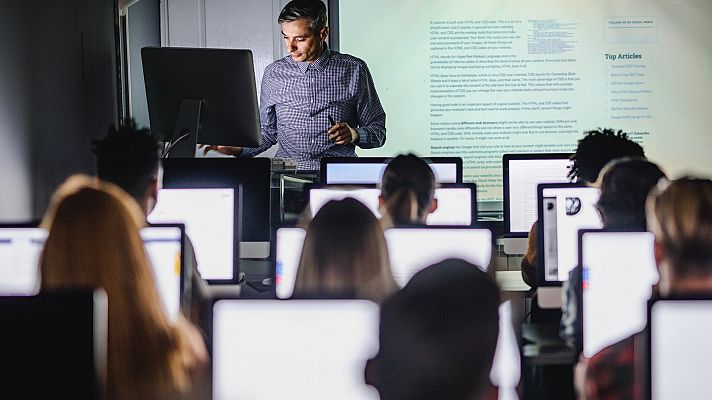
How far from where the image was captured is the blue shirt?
5.34 metres

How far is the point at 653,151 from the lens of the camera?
691cm

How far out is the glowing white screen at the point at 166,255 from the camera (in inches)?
109

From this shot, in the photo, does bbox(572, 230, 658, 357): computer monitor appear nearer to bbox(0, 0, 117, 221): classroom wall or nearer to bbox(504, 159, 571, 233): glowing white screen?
bbox(504, 159, 571, 233): glowing white screen

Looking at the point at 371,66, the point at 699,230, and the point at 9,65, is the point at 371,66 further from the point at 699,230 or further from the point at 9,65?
the point at 699,230

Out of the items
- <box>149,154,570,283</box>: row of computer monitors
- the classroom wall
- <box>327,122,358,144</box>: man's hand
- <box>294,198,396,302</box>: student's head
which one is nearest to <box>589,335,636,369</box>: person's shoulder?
<box>294,198,396,302</box>: student's head

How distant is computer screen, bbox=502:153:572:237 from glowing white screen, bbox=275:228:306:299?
4.98 feet

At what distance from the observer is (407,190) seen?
3.36 metres

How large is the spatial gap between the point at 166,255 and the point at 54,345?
1585 millimetres

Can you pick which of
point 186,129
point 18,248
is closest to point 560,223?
point 186,129

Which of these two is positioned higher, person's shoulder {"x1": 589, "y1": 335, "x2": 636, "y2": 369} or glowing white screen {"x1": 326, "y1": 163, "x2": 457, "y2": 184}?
glowing white screen {"x1": 326, "y1": 163, "x2": 457, "y2": 184}

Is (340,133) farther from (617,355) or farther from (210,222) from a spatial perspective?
(617,355)

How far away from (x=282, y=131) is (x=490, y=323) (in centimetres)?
409

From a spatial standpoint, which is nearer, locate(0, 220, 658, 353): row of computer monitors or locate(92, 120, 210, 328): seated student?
locate(0, 220, 658, 353): row of computer monitors

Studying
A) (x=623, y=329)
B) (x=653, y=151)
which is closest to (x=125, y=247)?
→ (x=623, y=329)
